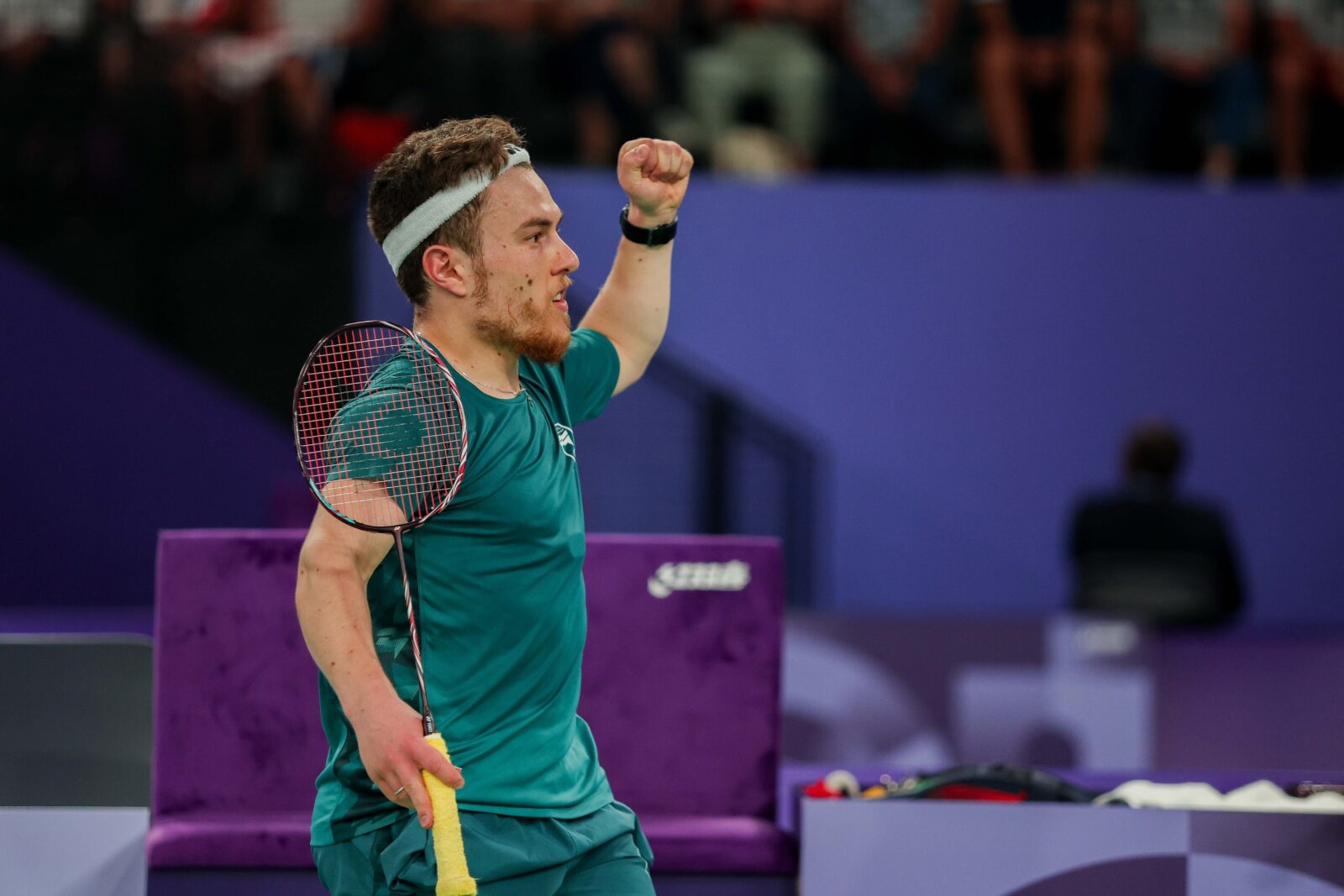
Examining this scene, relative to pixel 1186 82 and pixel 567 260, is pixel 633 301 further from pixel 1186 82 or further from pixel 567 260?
pixel 1186 82

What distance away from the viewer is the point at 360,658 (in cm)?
216

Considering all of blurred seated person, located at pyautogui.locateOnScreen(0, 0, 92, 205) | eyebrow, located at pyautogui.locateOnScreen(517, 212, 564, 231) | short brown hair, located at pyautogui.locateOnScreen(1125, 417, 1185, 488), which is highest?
blurred seated person, located at pyautogui.locateOnScreen(0, 0, 92, 205)

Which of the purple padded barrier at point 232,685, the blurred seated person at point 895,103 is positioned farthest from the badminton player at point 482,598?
the blurred seated person at point 895,103

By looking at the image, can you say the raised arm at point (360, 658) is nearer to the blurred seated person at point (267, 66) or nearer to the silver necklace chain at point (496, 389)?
the silver necklace chain at point (496, 389)

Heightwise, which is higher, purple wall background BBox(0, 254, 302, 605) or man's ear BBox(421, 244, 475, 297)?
man's ear BBox(421, 244, 475, 297)

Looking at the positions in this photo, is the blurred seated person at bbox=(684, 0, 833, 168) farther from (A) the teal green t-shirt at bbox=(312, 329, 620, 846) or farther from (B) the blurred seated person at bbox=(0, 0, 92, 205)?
(A) the teal green t-shirt at bbox=(312, 329, 620, 846)

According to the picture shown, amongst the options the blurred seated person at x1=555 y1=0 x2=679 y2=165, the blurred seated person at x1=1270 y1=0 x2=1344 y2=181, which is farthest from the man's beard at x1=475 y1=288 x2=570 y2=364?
the blurred seated person at x1=1270 y1=0 x2=1344 y2=181

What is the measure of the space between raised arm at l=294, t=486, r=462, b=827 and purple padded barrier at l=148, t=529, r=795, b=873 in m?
1.13

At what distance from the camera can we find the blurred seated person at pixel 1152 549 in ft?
19.5

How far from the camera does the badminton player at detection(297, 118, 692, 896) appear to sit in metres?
2.27

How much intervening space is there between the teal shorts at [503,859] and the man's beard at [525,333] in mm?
644

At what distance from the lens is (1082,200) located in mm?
7391

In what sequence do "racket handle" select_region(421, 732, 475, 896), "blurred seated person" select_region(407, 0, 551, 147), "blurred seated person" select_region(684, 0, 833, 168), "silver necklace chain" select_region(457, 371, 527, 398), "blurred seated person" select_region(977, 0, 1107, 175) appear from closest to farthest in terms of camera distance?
1. "racket handle" select_region(421, 732, 475, 896)
2. "silver necklace chain" select_region(457, 371, 527, 398)
3. "blurred seated person" select_region(407, 0, 551, 147)
4. "blurred seated person" select_region(977, 0, 1107, 175)
5. "blurred seated person" select_region(684, 0, 833, 168)

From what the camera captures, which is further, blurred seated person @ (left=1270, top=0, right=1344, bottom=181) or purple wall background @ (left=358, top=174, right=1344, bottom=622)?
blurred seated person @ (left=1270, top=0, right=1344, bottom=181)
